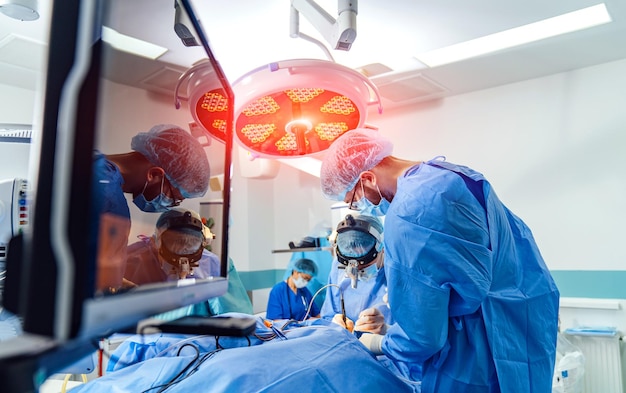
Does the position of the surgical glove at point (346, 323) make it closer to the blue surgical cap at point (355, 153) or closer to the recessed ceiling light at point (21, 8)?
the blue surgical cap at point (355, 153)

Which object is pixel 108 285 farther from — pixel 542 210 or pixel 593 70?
pixel 593 70

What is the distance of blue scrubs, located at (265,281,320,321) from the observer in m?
3.00

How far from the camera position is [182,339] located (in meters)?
1.32

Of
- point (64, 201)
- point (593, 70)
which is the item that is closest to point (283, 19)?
point (64, 201)

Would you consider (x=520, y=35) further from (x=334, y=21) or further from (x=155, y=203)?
(x=155, y=203)

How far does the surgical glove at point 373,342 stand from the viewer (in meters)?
1.45

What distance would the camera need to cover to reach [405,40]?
7.50 ft

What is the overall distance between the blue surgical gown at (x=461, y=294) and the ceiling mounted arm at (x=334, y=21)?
0.51m

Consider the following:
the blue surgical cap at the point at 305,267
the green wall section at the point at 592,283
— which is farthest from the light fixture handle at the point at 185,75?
the green wall section at the point at 592,283

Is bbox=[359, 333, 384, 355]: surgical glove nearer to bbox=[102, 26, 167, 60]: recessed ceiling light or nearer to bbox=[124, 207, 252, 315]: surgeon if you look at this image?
bbox=[124, 207, 252, 315]: surgeon

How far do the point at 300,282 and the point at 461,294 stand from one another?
78.0 inches

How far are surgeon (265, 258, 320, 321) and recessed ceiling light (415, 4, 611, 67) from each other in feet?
5.30

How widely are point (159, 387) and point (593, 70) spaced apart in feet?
9.81

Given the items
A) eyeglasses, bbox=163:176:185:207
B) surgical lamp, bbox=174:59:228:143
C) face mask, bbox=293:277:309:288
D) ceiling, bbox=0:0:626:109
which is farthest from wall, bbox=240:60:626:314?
eyeglasses, bbox=163:176:185:207
